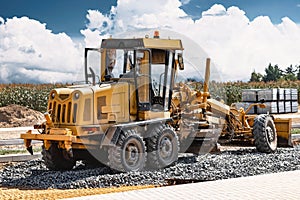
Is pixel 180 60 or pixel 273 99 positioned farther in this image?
pixel 273 99

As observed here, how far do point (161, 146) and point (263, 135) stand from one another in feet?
13.0

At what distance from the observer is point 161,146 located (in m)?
13.2

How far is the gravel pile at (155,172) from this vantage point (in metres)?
11.3

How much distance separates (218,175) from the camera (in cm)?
1190

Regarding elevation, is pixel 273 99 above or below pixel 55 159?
above

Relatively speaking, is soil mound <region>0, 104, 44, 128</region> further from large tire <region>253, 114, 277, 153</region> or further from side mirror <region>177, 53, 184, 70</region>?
side mirror <region>177, 53, 184, 70</region>

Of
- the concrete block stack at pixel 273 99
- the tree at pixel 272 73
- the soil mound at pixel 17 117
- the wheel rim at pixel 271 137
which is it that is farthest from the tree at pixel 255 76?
the wheel rim at pixel 271 137

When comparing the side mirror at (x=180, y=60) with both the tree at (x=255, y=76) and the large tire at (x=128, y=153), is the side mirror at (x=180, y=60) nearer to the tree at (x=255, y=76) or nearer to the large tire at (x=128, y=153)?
the large tire at (x=128, y=153)

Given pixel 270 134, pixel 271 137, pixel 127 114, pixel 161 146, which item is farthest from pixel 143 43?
pixel 271 137

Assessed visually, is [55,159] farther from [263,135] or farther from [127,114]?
[263,135]

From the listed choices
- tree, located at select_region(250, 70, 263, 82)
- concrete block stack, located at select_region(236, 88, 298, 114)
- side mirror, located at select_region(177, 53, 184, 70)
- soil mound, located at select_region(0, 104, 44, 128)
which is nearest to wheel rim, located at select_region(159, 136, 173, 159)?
side mirror, located at select_region(177, 53, 184, 70)

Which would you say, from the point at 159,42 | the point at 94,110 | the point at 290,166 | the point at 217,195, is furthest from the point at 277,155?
the point at 217,195

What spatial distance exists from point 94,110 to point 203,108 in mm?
4020

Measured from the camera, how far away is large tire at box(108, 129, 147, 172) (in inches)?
473
